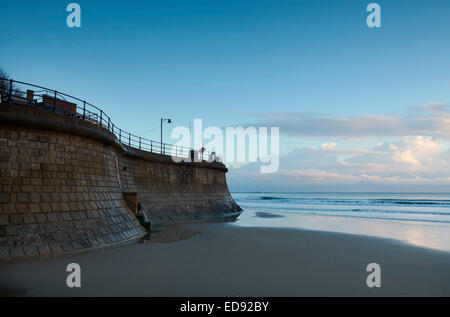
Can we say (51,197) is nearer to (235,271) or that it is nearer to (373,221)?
(235,271)

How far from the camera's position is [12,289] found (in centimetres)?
762

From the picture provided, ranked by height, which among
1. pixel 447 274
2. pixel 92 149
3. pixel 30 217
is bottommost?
pixel 447 274

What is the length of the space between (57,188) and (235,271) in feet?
24.3

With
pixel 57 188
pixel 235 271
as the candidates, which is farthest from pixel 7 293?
pixel 235 271

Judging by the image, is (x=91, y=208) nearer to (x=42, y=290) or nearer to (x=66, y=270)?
(x=66, y=270)

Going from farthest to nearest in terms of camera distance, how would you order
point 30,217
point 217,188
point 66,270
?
point 217,188
point 30,217
point 66,270

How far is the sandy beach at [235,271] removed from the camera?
8000 mm

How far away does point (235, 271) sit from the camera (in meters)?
9.82

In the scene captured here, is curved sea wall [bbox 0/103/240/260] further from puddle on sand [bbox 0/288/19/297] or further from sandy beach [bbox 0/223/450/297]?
puddle on sand [bbox 0/288/19/297]

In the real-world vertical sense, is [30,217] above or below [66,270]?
above

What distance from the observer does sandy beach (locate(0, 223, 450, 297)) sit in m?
8.00

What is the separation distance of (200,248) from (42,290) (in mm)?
6989
